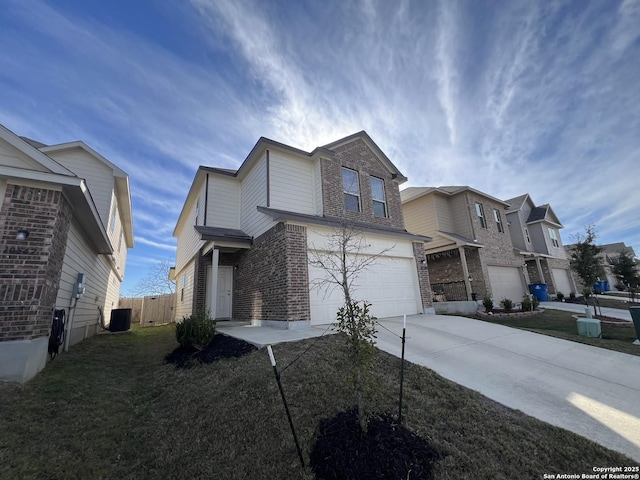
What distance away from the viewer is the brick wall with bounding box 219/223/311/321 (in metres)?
7.57

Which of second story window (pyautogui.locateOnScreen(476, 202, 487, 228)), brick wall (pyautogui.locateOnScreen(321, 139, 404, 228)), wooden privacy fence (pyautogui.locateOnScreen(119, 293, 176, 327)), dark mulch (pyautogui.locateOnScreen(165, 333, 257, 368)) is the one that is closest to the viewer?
dark mulch (pyautogui.locateOnScreen(165, 333, 257, 368))

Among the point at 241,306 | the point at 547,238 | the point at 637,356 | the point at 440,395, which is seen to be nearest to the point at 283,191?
the point at 241,306

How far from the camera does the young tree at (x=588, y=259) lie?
523 inches

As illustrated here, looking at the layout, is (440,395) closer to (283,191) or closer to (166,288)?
(283,191)

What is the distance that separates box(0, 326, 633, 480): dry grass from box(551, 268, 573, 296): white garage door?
23.3 m

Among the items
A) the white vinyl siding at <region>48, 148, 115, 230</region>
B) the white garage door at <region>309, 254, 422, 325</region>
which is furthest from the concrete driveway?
the white vinyl siding at <region>48, 148, 115, 230</region>

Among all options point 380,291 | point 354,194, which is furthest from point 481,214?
point 380,291

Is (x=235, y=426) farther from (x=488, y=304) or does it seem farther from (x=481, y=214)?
(x=481, y=214)

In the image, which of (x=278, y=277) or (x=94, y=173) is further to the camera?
(x=94, y=173)

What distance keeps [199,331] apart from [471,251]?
14.4 metres

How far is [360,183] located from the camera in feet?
37.1

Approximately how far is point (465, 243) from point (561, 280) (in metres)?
14.8

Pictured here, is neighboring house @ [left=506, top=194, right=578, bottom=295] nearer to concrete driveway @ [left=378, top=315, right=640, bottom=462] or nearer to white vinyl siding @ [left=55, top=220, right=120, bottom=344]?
concrete driveway @ [left=378, top=315, right=640, bottom=462]

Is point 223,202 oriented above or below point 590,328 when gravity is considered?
above
